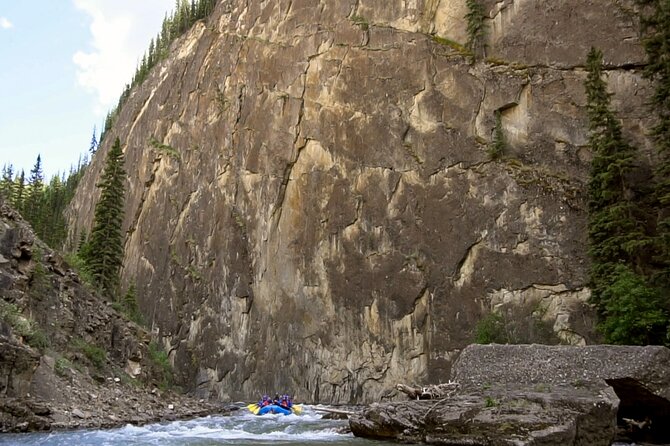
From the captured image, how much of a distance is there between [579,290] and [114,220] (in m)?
34.2

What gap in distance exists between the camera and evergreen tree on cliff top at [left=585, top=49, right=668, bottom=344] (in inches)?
1050

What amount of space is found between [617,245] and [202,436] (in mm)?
22504

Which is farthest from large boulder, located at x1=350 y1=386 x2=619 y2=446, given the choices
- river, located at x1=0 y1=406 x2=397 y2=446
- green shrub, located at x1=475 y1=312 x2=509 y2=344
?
green shrub, located at x1=475 y1=312 x2=509 y2=344

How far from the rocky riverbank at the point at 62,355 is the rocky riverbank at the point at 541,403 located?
10216 millimetres

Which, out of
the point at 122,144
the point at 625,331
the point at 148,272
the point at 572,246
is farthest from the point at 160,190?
the point at 625,331

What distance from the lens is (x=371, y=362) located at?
43.4 m

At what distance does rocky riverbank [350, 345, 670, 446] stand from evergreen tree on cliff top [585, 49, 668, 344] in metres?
6.62

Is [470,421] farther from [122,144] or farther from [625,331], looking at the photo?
[122,144]

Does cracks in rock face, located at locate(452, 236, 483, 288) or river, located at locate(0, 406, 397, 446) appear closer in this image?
river, located at locate(0, 406, 397, 446)

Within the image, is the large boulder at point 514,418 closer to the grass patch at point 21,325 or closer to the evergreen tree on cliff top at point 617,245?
the evergreen tree on cliff top at point 617,245

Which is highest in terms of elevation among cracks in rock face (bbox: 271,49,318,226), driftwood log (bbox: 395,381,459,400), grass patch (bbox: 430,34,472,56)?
grass patch (bbox: 430,34,472,56)

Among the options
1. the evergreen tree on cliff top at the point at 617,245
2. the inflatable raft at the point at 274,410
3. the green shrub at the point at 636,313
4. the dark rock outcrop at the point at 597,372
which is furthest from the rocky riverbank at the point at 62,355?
the evergreen tree on cliff top at the point at 617,245

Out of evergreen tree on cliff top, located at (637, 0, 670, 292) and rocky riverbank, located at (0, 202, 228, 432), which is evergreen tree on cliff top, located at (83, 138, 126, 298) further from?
evergreen tree on cliff top, located at (637, 0, 670, 292)

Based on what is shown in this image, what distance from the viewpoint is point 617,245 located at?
100 feet
